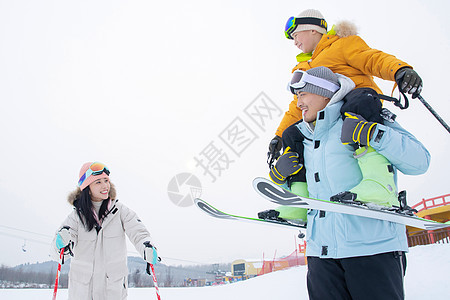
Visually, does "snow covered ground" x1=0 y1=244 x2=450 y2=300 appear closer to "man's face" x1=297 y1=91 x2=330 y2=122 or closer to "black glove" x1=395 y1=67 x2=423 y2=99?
"black glove" x1=395 y1=67 x2=423 y2=99

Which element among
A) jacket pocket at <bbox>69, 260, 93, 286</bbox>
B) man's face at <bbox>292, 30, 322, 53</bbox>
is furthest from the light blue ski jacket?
jacket pocket at <bbox>69, 260, 93, 286</bbox>

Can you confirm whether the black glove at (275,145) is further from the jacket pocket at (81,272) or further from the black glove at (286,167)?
the jacket pocket at (81,272)

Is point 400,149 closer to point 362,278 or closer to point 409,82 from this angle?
point 409,82

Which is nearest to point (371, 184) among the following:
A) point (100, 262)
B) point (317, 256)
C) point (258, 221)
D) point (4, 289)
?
point (317, 256)

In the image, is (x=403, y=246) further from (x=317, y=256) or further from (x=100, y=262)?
(x=100, y=262)

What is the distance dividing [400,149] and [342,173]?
1.16 feet

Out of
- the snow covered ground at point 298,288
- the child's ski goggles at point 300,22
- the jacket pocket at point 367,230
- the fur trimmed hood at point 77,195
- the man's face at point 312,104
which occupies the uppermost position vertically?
the child's ski goggles at point 300,22

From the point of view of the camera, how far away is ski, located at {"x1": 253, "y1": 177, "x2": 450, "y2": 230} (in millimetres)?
1657

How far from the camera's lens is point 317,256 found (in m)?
1.93

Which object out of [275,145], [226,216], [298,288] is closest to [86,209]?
[226,216]

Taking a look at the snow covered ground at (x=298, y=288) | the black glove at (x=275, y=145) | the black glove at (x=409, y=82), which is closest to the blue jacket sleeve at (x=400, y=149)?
the black glove at (x=409, y=82)

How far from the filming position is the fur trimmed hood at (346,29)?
2692mm

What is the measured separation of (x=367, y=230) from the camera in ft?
5.65

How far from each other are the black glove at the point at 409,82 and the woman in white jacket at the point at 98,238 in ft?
9.20
